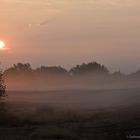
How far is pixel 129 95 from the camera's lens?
123750 millimetres

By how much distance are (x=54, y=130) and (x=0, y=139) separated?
5.28m

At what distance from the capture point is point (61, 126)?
2197 inches

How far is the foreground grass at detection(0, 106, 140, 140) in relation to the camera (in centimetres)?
4700

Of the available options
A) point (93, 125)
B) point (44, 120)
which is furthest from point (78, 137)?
point (44, 120)

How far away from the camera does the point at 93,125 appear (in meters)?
59.7

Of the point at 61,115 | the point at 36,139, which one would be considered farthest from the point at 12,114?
the point at 36,139

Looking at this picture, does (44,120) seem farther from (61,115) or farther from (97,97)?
(97,97)

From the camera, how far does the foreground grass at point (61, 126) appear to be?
47.0 m

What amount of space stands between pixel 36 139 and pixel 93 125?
16.3 m

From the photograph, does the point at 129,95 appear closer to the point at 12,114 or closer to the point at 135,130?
the point at 12,114

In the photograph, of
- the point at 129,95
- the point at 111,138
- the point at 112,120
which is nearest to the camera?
the point at 111,138

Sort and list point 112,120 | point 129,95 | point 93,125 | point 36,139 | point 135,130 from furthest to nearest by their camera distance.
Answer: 1. point 129,95
2. point 112,120
3. point 93,125
4. point 135,130
5. point 36,139

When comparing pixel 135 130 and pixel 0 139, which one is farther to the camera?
pixel 135 130

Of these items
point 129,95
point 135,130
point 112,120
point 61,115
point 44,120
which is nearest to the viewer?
point 135,130
